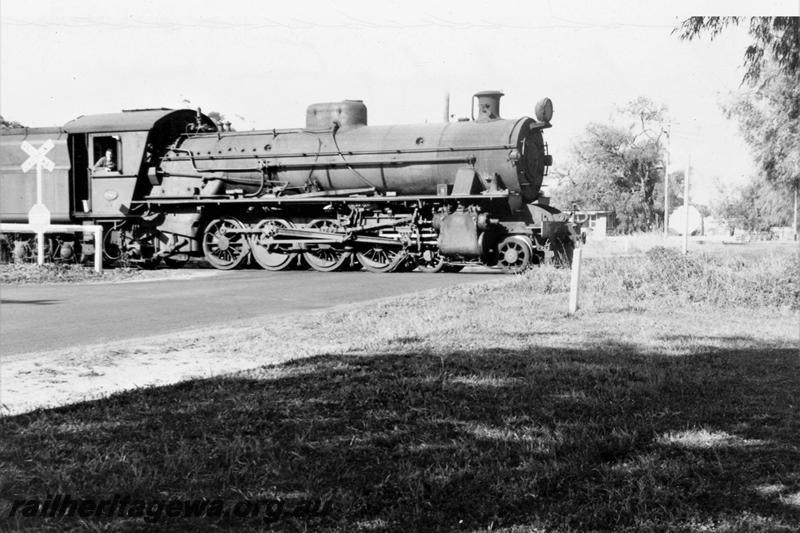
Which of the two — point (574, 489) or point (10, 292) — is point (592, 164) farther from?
point (574, 489)

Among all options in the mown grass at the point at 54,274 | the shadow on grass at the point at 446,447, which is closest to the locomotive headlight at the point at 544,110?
the mown grass at the point at 54,274

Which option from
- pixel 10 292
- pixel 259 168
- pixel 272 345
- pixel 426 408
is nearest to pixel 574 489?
pixel 426 408

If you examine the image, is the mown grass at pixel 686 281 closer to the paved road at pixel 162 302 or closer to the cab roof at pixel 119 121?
the paved road at pixel 162 302

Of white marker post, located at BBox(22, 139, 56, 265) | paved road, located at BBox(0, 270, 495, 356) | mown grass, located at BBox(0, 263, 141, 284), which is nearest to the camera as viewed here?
paved road, located at BBox(0, 270, 495, 356)

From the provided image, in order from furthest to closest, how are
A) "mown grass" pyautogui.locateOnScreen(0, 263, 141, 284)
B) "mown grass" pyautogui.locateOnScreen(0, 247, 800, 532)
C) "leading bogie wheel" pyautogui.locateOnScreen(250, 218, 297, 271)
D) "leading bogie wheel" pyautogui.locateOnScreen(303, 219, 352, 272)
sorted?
"leading bogie wheel" pyautogui.locateOnScreen(250, 218, 297, 271)
"leading bogie wheel" pyautogui.locateOnScreen(303, 219, 352, 272)
"mown grass" pyautogui.locateOnScreen(0, 263, 141, 284)
"mown grass" pyautogui.locateOnScreen(0, 247, 800, 532)

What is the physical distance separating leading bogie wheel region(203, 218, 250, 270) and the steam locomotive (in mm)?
35

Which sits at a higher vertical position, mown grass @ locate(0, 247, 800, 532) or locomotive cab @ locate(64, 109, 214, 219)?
locomotive cab @ locate(64, 109, 214, 219)

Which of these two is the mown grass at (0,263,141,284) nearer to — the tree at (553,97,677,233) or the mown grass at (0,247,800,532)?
the mown grass at (0,247,800,532)

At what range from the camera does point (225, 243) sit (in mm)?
18344

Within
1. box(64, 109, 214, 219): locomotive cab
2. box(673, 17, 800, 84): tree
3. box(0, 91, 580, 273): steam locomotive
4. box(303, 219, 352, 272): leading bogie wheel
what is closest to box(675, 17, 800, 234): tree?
box(673, 17, 800, 84): tree

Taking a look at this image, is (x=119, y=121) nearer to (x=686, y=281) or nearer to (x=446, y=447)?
(x=686, y=281)

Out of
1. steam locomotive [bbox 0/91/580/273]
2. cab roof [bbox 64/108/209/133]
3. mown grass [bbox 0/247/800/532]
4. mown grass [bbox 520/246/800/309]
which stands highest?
cab roof [bbox 64/108/209/133]

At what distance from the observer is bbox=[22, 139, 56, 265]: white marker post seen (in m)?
16.7

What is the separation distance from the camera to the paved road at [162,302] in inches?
313
